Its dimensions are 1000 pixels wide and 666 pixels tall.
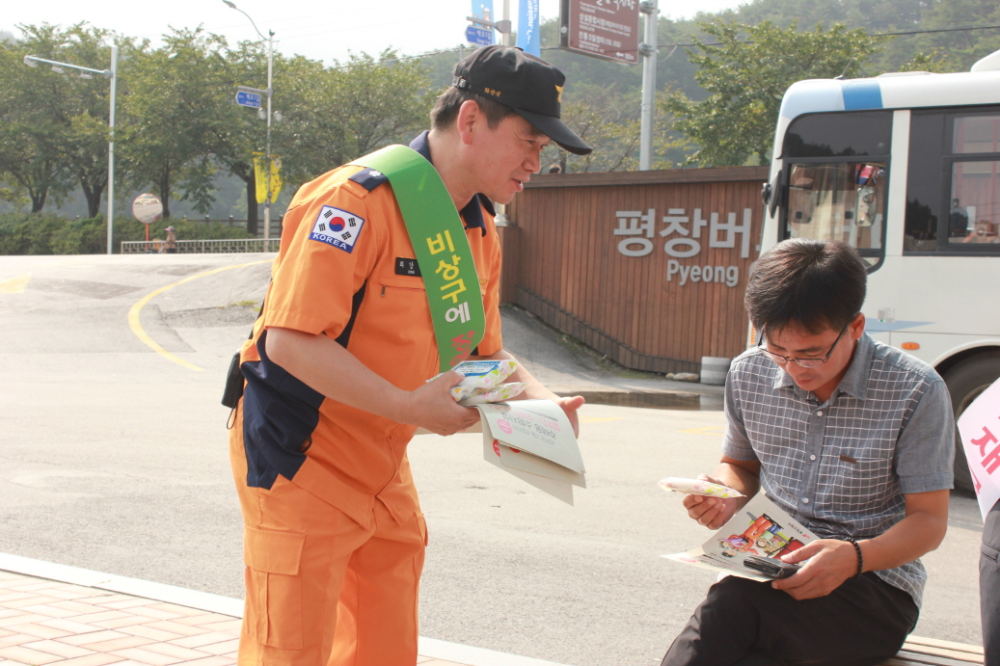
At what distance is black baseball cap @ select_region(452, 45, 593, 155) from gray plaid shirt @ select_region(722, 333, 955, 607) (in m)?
0.98

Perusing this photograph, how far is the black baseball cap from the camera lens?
2205 mm

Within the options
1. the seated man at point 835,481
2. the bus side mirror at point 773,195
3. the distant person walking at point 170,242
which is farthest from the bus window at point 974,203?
the distant person walking at point 170,242

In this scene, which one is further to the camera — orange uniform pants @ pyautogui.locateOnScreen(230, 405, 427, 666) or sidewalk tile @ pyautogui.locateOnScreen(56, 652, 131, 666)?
sidewalk tile @ pyautogui.locateOnScreen(56, 652, 131, 666)

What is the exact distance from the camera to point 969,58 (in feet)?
151

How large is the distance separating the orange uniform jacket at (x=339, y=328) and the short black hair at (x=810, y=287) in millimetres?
889

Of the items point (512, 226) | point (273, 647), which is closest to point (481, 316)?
point (273, 647)

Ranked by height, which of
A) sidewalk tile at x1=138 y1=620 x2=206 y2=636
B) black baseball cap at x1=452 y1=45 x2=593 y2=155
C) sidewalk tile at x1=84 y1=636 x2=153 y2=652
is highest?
black baseball cap at x1=452 y1=45 x2=593 y2=155

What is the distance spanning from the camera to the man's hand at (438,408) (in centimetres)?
202

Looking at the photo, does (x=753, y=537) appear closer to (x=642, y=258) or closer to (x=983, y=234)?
(x=983, y=234)

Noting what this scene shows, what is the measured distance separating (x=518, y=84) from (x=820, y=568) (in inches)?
54.6

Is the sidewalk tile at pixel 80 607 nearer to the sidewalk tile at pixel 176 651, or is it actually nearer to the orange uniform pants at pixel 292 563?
the sidewalk tile at pixel 176 651

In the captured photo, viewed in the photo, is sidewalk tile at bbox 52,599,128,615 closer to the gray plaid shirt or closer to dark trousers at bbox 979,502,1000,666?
the gray plaid shirt

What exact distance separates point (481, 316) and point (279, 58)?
49496 millimetres

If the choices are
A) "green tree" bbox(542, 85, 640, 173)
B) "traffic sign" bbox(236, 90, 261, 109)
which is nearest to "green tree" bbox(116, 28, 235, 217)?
"traffic sign" bbox(236, 90, 261, 109)
